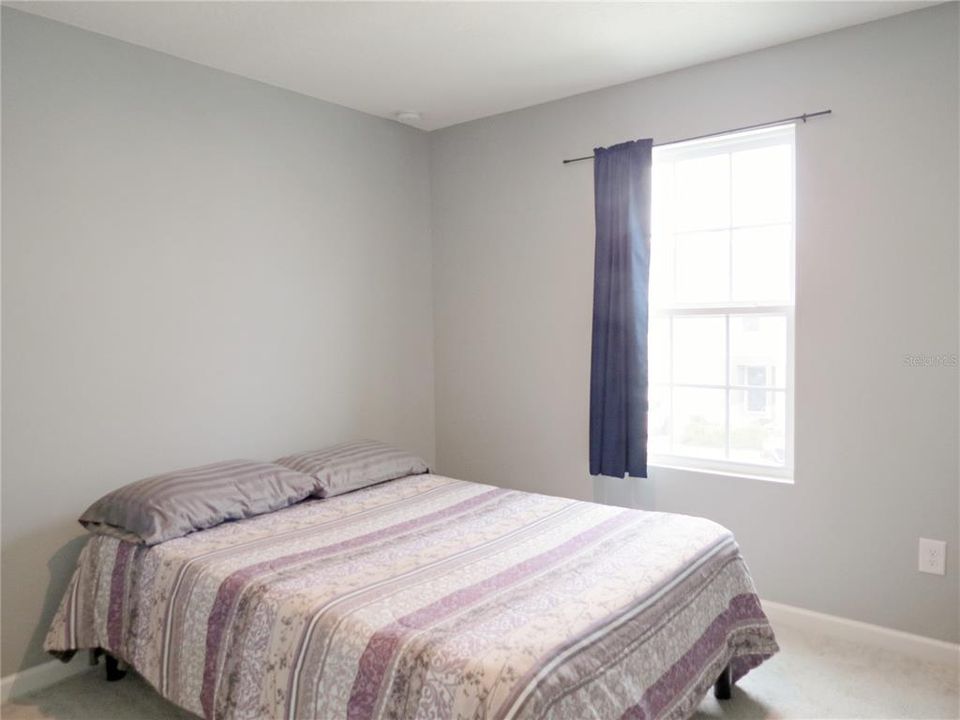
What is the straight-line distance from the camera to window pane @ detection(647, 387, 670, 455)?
342cm

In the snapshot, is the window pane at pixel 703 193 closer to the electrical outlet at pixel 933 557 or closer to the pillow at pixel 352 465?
the electrical outlet at pixel 933 557

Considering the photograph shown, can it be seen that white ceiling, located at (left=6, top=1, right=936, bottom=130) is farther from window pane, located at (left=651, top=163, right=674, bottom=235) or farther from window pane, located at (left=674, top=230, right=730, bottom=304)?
window pane, located at (left=674, top=230, right=730, bottom=304)

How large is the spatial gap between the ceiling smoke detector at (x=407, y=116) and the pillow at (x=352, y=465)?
1786mm

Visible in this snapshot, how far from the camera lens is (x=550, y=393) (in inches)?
144

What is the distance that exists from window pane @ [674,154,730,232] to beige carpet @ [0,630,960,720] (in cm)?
191

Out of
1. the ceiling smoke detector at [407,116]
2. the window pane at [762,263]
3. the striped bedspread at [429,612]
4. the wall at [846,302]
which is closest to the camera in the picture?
the striped bedspread at [429,612]

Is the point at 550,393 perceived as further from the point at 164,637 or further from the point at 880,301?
the point at 164,637

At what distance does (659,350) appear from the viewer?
3418 mm

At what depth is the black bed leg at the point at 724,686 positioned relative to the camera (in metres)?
2.34

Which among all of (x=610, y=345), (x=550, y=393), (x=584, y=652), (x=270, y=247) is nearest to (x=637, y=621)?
(x=584, y=652)

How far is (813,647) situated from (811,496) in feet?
1.98

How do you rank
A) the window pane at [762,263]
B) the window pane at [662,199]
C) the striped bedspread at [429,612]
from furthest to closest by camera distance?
the window pane at [662,199]
the window pane at [762,263]
the striped bedspread at [429,612]

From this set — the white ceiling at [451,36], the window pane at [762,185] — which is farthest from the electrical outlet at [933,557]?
the white ceiling at [451,36]

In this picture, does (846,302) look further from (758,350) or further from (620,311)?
(620,311)
